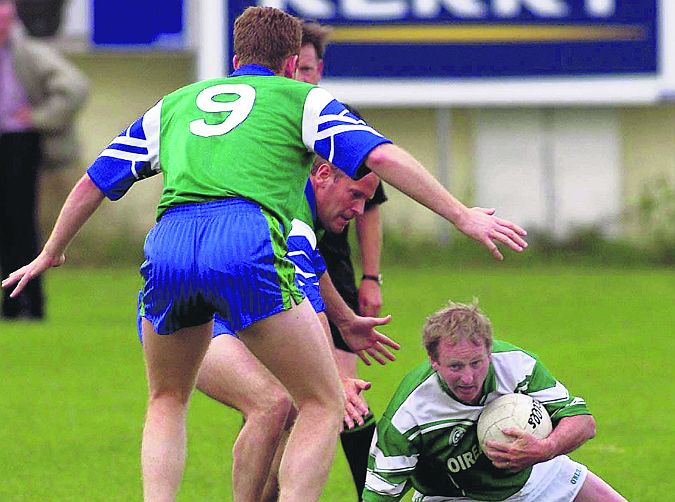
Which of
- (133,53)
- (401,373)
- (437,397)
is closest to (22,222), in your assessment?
(401,373)

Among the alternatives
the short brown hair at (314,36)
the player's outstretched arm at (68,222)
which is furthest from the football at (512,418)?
the short brown hair at (314,36)

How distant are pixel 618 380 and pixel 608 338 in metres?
2.24

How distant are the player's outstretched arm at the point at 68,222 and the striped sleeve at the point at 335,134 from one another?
31.7 inches

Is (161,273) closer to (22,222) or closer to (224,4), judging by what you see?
(22,222)

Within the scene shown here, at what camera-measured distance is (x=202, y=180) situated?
17.5 feet

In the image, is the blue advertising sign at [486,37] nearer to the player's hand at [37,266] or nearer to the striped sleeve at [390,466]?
the striped sleeve at [390,466]

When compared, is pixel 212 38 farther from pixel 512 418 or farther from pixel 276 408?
pixel 512 418

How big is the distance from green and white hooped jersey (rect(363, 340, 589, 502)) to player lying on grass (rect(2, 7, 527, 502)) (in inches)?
22.1

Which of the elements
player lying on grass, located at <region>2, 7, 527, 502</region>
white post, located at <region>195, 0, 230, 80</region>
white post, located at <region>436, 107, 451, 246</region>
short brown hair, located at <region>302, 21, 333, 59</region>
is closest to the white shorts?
player lying on grass, located at <region>2, 7, 527, 502</region>

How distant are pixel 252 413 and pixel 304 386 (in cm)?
61

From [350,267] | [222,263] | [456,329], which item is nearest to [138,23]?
[350,267]

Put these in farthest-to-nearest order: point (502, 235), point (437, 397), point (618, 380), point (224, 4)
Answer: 1. point (224, 4)
2. point (618, 380)
3. point (437, 397)
4. point (502, 235)

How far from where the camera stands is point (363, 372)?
37.0 feet

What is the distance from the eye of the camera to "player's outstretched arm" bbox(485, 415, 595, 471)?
233 inches
